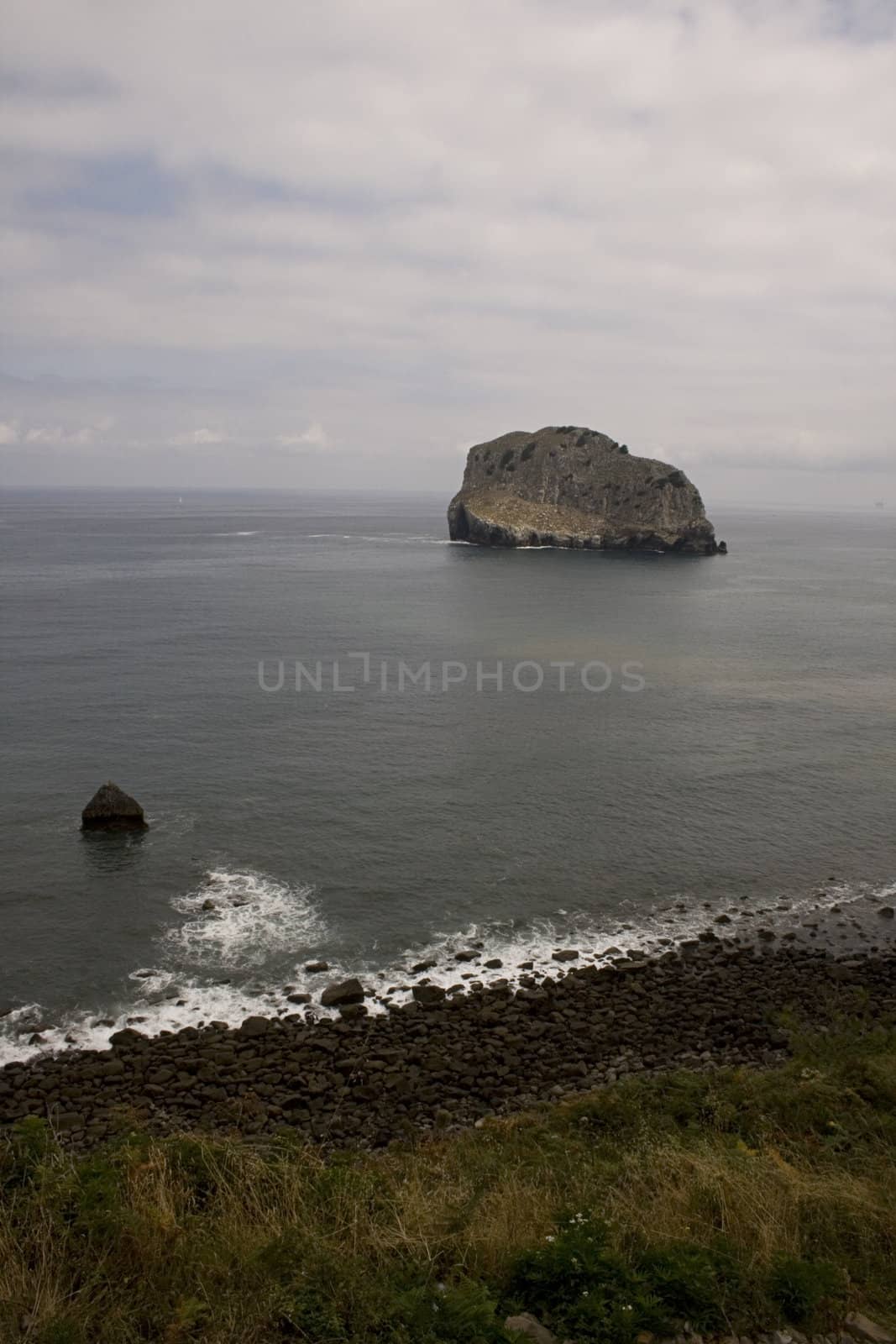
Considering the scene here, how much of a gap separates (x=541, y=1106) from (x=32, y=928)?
64.3 ft

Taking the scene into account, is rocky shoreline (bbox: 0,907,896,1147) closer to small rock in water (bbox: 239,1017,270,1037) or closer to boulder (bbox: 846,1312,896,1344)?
small rock in water (bbox: 239,1017,270,1037)

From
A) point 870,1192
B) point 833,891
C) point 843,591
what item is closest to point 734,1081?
point 870,1192

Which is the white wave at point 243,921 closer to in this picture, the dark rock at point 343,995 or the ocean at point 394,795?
the ocean at point 394,795

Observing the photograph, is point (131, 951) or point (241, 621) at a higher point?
point (241, 621)

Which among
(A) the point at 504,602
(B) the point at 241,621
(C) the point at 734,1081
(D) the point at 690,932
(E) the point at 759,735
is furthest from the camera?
(A) the point at 504,602

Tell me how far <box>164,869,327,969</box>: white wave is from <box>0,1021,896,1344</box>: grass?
48.6 ft

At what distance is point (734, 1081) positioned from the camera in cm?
2184

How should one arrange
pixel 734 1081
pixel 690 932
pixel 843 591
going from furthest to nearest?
pixel 843 591 → pixel 690 932 → pixel 734 1081

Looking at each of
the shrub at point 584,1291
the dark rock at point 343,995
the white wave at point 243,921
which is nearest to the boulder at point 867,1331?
the shrub at point 584,1291

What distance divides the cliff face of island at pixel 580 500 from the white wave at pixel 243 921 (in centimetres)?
15325

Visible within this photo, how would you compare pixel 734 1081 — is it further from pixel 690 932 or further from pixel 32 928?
pixel 32 928

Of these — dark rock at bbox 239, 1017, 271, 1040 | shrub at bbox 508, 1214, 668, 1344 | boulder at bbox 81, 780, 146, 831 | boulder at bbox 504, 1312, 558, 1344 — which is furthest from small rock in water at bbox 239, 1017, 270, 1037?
boulder at bbox 504, 1312, 558, 1344

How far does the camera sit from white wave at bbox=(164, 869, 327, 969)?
1201 inches

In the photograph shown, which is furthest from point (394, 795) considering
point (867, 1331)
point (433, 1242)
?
point (867, 1331)
